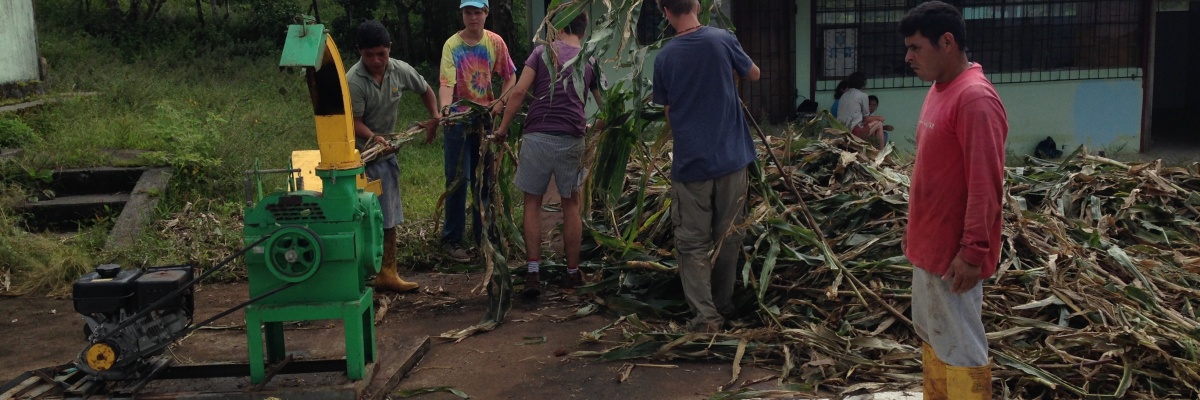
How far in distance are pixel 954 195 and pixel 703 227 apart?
1880 mm

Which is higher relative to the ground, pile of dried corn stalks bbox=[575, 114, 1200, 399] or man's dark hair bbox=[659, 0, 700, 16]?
man's dark hair bbox=[659, 0, 700, 16]

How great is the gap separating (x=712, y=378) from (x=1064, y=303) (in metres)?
1.78

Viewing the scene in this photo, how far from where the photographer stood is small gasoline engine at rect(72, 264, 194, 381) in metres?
4.27

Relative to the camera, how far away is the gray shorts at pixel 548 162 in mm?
6031

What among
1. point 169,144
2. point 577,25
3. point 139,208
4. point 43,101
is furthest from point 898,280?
point 43,101

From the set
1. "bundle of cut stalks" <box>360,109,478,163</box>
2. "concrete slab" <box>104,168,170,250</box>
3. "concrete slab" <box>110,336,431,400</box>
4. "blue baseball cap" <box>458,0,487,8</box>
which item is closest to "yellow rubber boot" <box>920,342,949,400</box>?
"concrete slab" <box>110,336,431,400</box>

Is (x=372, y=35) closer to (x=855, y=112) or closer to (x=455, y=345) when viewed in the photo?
(x=455, y=345)

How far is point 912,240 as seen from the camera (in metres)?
3.69

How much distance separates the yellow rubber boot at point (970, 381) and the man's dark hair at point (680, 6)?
234 centimetres

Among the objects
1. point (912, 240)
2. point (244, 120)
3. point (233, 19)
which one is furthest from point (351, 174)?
point (233, 19)

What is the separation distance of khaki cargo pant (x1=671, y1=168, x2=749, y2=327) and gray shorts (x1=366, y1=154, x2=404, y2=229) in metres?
1.94

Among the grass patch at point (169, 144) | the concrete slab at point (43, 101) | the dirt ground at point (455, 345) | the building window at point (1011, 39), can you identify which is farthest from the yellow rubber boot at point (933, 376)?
the building window at point (1011, 39)

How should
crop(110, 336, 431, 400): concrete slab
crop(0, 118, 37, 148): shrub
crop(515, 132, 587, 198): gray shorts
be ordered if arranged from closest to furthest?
crop(110, 336, 431, 400): concrete slab
crop(515, 132, 587, 198): gray shorts
crop(0, 118, 37, 148): shrub

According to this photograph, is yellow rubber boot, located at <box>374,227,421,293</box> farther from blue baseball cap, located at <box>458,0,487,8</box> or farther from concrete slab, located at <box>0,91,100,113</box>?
concrete slab, located at <box>0,91,100,113</box>
